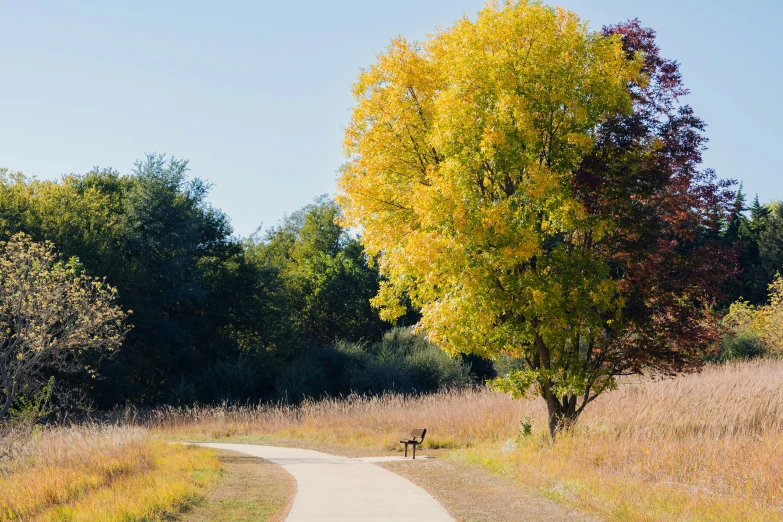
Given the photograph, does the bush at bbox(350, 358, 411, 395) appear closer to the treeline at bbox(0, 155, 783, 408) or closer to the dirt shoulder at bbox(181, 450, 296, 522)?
the treeline at bbox(0, 155, 783, 408)

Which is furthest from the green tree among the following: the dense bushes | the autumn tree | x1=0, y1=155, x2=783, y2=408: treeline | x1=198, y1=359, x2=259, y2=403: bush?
the autumn tree

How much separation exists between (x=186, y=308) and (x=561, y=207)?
3165cm

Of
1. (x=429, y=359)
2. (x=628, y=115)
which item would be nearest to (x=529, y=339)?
(x=628, y=115)

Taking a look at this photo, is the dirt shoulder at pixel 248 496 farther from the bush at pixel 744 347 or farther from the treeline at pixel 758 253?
the treeline at pixel 758 253

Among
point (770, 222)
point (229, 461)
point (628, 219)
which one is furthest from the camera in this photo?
point (770, 222)

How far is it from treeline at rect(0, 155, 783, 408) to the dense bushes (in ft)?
0.21

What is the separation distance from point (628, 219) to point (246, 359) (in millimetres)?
29464

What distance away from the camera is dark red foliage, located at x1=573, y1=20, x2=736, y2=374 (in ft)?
53.2

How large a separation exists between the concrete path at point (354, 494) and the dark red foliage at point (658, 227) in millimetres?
6241

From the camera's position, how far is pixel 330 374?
4372 centimetres

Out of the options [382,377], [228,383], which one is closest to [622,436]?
[382,377]

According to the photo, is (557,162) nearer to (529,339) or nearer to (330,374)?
(529,339)

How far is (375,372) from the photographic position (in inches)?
1576

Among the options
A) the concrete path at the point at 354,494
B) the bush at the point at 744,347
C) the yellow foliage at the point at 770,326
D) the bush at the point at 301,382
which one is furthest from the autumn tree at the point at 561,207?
the bush at the point at 301,382
